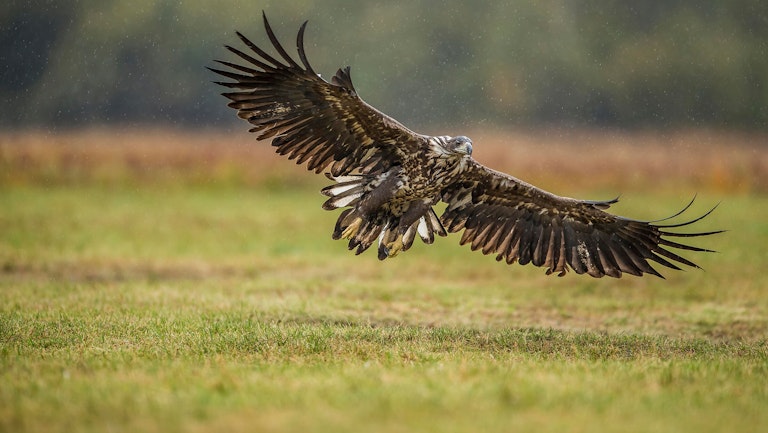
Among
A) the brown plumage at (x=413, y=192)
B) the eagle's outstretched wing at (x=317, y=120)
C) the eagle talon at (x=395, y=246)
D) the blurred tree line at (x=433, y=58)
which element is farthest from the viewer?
the blurred tree line at (x=433, y=58)

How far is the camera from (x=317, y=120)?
353 inches

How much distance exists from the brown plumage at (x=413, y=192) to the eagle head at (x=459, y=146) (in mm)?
11

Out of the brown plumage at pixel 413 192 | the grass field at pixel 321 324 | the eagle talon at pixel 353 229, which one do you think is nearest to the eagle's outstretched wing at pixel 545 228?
the brown plumage at pixel 413 192

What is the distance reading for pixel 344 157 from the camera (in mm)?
9258

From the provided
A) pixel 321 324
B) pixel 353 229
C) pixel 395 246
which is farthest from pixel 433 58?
pixel 321 324

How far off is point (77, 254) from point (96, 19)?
2338cm

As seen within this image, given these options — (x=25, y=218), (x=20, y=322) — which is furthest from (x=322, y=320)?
(x=25, y=218)

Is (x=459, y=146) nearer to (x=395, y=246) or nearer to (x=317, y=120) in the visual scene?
(x=395, y=246)

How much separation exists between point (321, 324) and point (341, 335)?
893 mm

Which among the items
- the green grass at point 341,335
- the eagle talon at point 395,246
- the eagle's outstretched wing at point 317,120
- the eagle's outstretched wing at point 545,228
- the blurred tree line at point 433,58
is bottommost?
the green grass at point 341,335

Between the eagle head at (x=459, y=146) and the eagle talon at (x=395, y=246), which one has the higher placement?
the eagle head at (x=459, y=146)

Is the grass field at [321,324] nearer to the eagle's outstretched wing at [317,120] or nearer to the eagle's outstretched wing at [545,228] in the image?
the eagle's outstretched wing at [545,228]

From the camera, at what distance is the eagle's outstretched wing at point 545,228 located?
9.30m

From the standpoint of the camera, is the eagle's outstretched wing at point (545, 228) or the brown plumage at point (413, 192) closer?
the brown plumage at point (413, 192)
